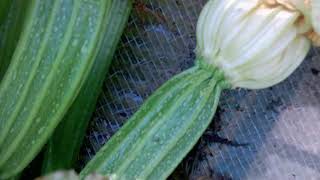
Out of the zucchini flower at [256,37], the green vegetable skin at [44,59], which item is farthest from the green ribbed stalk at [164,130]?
the green vegetable skin at [44,59]

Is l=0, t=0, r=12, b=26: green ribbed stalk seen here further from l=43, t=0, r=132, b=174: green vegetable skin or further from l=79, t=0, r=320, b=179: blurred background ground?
l=79, t=0, r=320, b=179: blurred background ground

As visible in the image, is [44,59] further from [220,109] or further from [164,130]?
[220,109]

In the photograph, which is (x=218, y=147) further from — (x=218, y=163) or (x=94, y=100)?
(x=94, y=100)

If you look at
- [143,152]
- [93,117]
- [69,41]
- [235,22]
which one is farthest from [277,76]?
[93,117]

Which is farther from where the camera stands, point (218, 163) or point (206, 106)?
point (218, 163)

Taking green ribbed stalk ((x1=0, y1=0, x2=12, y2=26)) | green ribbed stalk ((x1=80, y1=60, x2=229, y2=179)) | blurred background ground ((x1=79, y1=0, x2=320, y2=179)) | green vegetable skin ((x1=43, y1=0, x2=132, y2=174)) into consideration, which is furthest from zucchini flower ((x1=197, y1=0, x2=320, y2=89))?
green ribbed stalk ((x1=0, y1=0, x2=12, y2=26))
